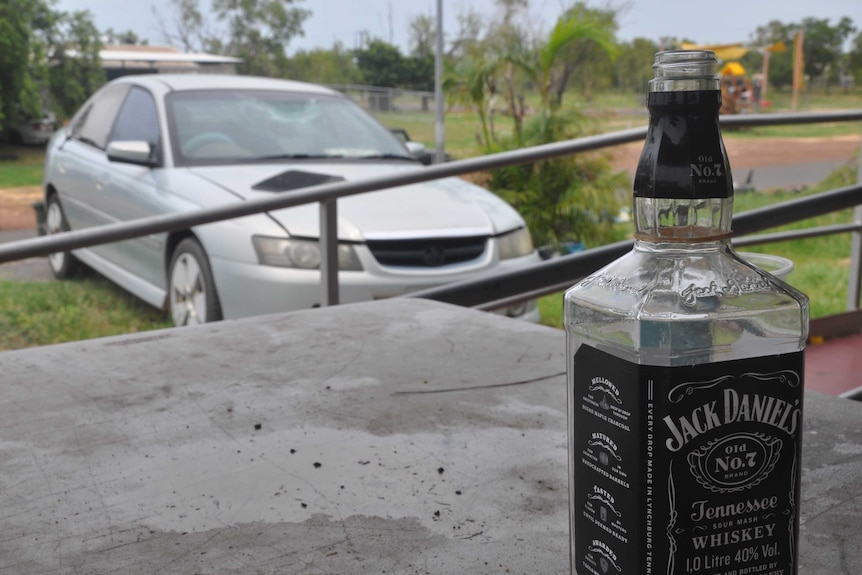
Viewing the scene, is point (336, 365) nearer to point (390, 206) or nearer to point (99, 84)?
point (390, 206)

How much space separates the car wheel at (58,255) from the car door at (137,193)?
31.1 inches

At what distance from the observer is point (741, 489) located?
59cm

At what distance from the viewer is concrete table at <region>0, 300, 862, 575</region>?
87 cm

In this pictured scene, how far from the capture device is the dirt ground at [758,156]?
1385cm

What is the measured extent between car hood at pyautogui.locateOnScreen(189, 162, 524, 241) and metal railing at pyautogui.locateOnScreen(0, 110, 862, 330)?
48.6 inches

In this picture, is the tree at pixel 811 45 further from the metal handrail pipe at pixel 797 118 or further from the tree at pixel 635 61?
the metal handrail pipe at pixel 797 118

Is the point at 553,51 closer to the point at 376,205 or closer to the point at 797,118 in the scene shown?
the point at 376,205

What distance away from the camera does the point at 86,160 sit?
5254 millimetres

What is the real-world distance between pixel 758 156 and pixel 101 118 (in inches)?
640

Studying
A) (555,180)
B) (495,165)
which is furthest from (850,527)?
(555,180)

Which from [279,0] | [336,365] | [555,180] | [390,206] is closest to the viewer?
[336,365]

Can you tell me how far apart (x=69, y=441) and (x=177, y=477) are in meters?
0.19

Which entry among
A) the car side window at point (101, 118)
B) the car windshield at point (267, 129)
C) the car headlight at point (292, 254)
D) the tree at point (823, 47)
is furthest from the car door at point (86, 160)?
the tree at point (823, 47)

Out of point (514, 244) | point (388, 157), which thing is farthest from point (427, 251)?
point (388, 157)
